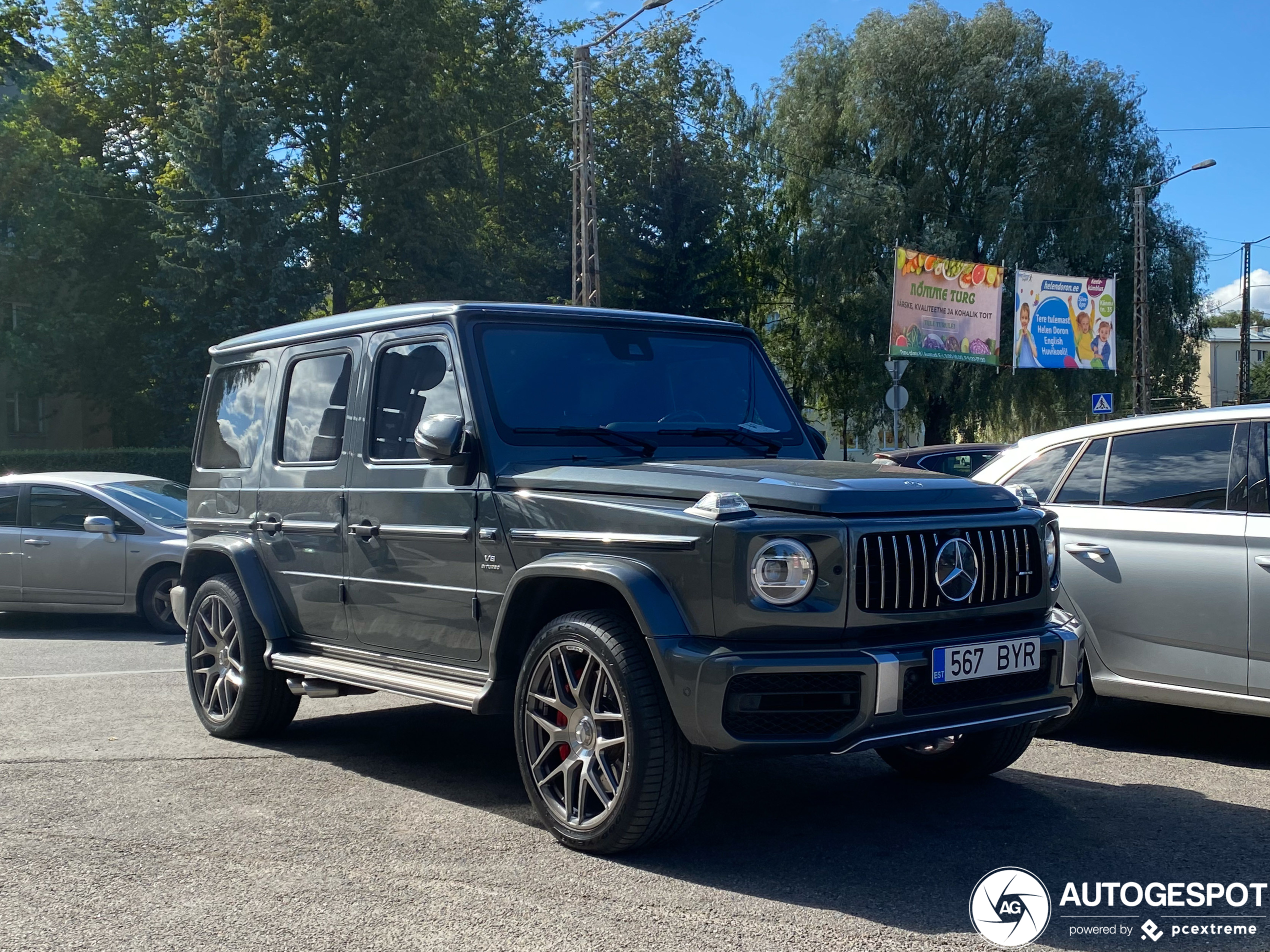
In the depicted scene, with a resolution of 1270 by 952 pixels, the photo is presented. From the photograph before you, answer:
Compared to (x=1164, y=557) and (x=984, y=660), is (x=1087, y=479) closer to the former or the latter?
(x=1164, y=557)

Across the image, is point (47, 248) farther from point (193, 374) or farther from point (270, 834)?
point (270, 834)

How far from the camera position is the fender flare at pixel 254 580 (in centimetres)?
645

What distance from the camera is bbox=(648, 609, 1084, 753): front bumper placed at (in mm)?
4109

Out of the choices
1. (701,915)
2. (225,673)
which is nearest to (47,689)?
(225,673)

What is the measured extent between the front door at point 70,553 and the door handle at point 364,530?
23.7 feet

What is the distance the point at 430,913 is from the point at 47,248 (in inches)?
1411

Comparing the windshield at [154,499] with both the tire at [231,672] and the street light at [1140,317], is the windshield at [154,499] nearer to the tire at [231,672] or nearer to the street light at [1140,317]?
the tire at [231,672]

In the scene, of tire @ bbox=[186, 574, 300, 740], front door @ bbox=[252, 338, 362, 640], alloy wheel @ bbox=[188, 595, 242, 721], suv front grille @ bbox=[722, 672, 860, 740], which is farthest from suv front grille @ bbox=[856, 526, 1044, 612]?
alloy wheel @ bbox=[188, 595, 242, 721]

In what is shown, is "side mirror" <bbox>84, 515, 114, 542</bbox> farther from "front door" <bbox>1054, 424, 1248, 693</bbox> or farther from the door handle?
"front door" <bbox>1054, 424, 1248, 693</bbox>

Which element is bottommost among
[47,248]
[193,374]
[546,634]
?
[546,634]

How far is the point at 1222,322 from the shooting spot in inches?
3927

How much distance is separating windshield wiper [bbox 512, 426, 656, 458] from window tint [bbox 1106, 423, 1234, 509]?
2.51m

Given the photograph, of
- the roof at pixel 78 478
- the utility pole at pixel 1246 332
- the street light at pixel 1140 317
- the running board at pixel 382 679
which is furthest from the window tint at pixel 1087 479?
the utility pole at pixel 1246 332

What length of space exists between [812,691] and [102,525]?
986 cm
